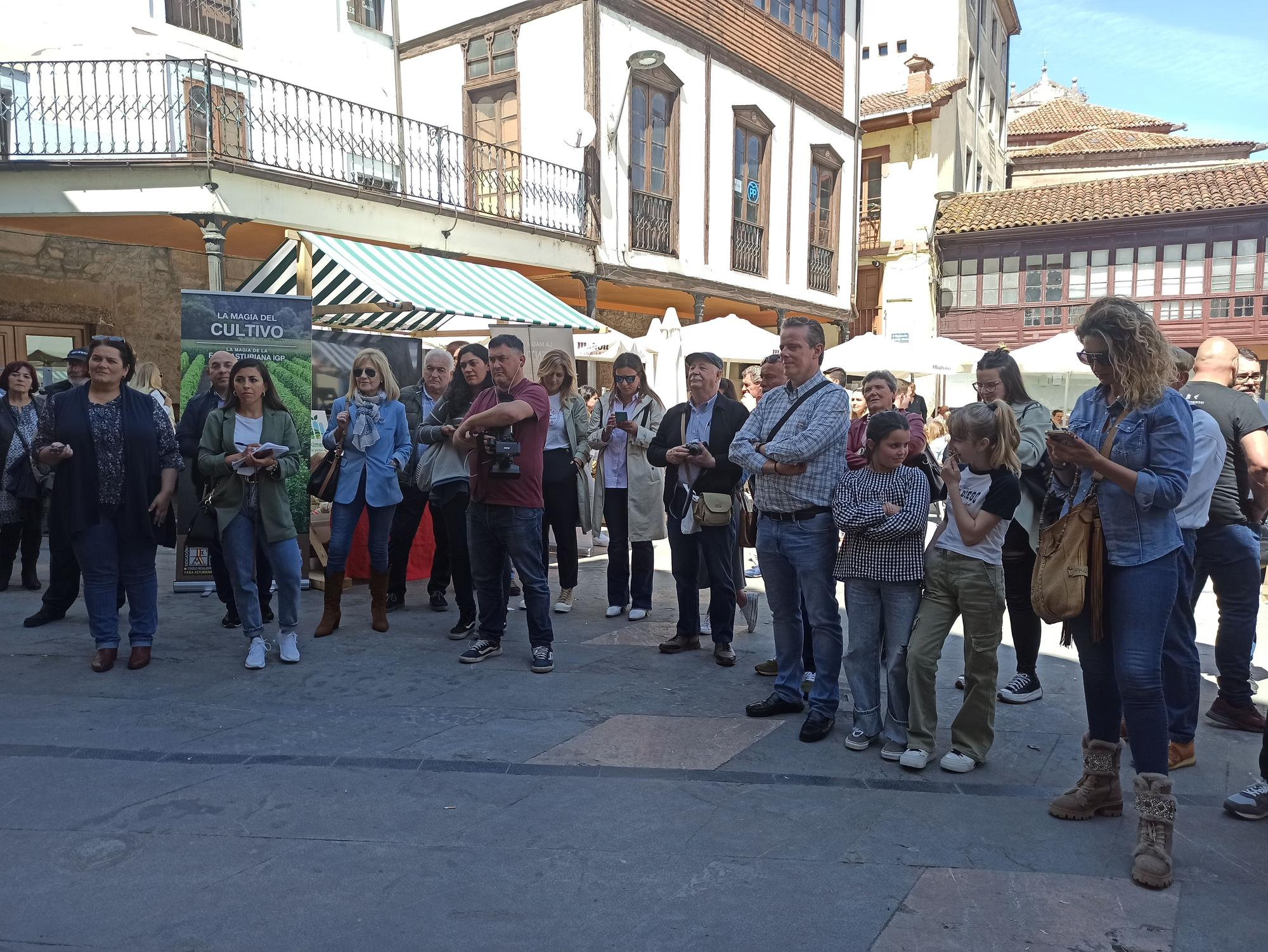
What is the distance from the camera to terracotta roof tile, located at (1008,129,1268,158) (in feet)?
116

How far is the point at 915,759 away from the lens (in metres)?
3.90

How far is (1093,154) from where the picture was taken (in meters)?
36.0

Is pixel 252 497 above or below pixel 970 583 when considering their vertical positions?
above

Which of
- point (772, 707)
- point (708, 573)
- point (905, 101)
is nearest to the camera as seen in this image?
point (772, 707)

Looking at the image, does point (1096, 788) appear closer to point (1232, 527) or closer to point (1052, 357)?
point (1232, 527)

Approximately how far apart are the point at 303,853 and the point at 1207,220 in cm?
2700

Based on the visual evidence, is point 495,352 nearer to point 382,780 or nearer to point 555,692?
point 555,692

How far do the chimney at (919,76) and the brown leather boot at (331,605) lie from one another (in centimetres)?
2472

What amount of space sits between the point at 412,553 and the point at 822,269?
15.7 m

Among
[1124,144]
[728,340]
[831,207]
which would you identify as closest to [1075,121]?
[1124,144]

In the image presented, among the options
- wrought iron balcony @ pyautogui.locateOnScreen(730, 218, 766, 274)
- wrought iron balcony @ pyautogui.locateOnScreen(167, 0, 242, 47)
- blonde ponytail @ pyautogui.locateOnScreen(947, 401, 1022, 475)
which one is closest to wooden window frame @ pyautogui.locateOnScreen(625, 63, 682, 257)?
wrought iron balcony @ pyautogui.locateOnScreen(730, 218, 766, 274)

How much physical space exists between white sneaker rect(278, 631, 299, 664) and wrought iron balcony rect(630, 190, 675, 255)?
1163cm

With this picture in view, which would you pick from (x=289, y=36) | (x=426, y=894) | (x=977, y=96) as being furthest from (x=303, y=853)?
(x=977, y=96)

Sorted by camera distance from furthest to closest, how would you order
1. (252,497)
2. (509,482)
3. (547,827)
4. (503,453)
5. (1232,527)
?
A: 1. (252,497)
2. (509,482)
3. (503,453)
4. (1232,527)
5. (547,827)
